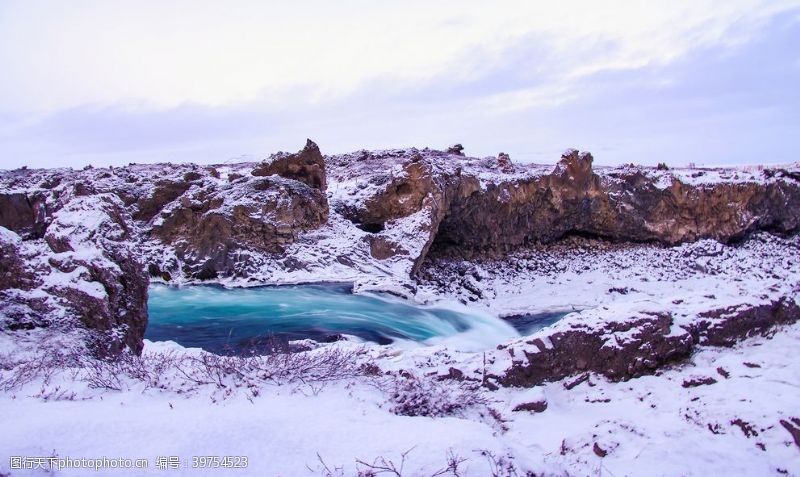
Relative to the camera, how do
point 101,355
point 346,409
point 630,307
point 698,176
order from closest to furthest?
point 346,409 < point 101,355 < point 630,307 < point 698,176

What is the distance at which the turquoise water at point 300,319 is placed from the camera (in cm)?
1209

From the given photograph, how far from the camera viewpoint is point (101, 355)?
710cm

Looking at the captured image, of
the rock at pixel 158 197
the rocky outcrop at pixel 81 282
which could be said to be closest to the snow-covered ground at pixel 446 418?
the rocky outcrop at pixel 81 282

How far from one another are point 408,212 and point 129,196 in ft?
32.1

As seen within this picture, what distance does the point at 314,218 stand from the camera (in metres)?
18.8

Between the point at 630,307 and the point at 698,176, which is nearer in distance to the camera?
the point at 630,307

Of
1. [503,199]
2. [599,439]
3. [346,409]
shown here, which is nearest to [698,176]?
[503,199]

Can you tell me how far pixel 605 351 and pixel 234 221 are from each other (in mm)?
12567

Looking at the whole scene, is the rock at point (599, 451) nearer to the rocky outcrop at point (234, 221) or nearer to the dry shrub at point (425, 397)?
the dry shrub at point (425, 397)

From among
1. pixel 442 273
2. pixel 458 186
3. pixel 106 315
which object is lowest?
pixel 442 273

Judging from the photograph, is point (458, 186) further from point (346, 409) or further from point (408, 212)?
point (346, 409)

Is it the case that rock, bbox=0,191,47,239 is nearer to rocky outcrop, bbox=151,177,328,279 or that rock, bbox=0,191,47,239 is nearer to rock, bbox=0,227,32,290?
rocky outcrop, bbox=151,177,328,279

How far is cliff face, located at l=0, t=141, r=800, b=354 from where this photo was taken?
25.9ft

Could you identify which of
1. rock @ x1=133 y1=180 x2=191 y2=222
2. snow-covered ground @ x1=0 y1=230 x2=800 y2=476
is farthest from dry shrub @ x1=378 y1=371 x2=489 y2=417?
rock @ x1=133 y1=180 x2=191 y2=222
